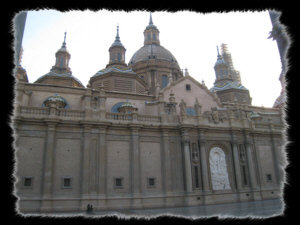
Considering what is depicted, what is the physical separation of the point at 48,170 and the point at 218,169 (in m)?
18.8

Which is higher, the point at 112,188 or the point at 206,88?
the point at 206,88

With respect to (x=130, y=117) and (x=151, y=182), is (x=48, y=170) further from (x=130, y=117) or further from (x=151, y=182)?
(x=151, y=182)

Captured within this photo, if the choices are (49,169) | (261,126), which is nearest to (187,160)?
(261,126)

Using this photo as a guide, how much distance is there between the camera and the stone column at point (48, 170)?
70.9 feet

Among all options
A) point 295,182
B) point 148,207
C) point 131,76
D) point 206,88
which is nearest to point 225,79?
point 206,88

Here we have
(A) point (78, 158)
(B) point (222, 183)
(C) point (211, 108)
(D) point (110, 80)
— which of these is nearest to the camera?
(A) point (78, 158)

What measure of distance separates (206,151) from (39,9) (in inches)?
1100

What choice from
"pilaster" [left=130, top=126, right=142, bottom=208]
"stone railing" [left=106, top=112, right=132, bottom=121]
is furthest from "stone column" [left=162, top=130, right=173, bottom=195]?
"stone railing" [left=106, top=112, right=132, bottom=121]

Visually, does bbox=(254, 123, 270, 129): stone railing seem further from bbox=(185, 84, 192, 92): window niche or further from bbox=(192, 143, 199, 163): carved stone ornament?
bbox=(192, 143, 199, 163): carved stone ornament

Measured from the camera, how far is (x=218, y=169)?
96.0ft

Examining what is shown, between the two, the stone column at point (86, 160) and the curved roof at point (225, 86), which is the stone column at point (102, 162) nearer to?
the stone column at point (86, 160)

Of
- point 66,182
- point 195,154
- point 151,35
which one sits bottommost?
point 66,182

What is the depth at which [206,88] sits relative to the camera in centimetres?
3638

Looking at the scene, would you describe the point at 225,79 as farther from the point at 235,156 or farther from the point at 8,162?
the point at 8,162
